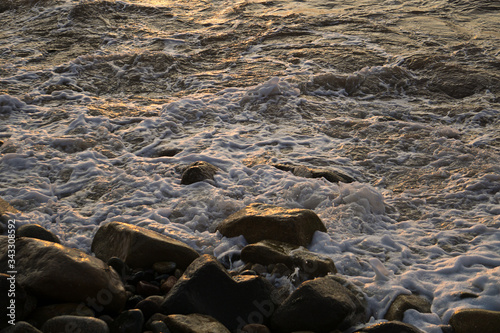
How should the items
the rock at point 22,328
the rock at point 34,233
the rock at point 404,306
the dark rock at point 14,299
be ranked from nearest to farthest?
the rock at point 22,328, the dark rock at point 14,299, the rock at point 404,306, the rock at point 34,233

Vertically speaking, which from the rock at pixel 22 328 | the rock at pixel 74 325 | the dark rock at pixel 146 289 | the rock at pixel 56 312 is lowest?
the dark rock at pixel 146 289

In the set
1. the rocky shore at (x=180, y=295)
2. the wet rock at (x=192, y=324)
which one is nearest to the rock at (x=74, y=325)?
the rocky shore at (x=180, y=295)

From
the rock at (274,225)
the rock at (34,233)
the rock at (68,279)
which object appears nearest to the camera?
the rock at (68,279)

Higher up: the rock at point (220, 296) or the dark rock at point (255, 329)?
the rock at point (220, 296)

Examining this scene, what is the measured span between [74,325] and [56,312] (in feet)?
1.12

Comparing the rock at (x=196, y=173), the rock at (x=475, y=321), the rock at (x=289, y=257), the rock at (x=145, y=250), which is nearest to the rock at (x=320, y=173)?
the rock at (x=196, y=173)

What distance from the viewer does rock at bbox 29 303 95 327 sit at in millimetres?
3148

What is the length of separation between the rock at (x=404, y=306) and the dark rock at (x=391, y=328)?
290 millimetres

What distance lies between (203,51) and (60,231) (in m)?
6.17

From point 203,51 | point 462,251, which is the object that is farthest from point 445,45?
point 462,251

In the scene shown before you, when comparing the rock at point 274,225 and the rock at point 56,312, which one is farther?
the rock at point 274,225

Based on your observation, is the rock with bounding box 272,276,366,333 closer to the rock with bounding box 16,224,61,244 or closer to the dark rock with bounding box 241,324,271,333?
the dark rock with bounding box 241,324,271,333

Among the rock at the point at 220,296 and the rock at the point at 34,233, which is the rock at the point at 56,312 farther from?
the rock at the point at 34,233

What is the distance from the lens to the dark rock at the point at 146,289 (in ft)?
11.7
